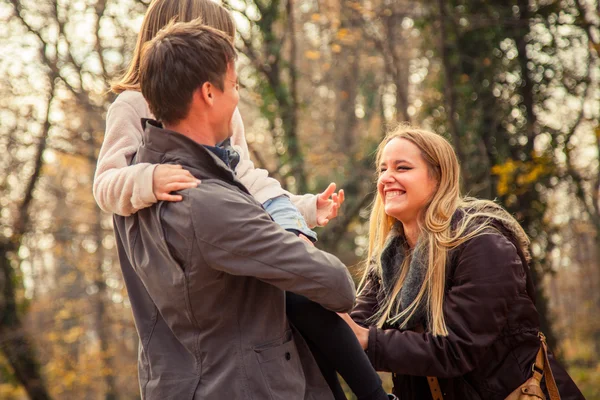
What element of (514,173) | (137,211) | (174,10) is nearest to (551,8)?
(514,173)

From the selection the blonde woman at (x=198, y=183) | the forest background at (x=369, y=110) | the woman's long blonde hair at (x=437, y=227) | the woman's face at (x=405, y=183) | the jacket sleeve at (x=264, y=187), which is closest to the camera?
the blonde woman at (x=198, y=183)

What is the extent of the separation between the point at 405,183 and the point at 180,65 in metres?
1.18

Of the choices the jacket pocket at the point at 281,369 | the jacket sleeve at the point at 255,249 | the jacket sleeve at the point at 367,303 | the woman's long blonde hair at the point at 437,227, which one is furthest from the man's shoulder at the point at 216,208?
the jacket sleeve at the point at 367,303

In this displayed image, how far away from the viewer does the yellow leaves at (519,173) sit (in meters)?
6.28

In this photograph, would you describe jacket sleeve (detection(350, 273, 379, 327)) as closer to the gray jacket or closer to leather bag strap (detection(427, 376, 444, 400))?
leather bag strap (detection(427, 376, 444, 400))

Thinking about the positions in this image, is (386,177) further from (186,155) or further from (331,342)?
(186,155)

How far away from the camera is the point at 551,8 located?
24.0ft

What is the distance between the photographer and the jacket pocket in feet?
6.30

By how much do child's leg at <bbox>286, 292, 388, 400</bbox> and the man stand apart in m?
0.07

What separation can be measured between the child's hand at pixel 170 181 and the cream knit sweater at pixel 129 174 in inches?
0.8

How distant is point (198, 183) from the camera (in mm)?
1921

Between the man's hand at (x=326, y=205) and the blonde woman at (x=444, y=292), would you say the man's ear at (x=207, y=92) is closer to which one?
the man's hand at (x=326, y=205)

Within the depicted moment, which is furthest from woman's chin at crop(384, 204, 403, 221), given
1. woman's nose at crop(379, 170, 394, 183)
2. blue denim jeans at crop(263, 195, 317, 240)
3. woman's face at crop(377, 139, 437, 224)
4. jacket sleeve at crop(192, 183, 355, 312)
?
jacket sleeve at crop(192, 183, 355, 312)

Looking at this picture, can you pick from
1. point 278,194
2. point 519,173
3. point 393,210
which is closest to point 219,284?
point 278,194
